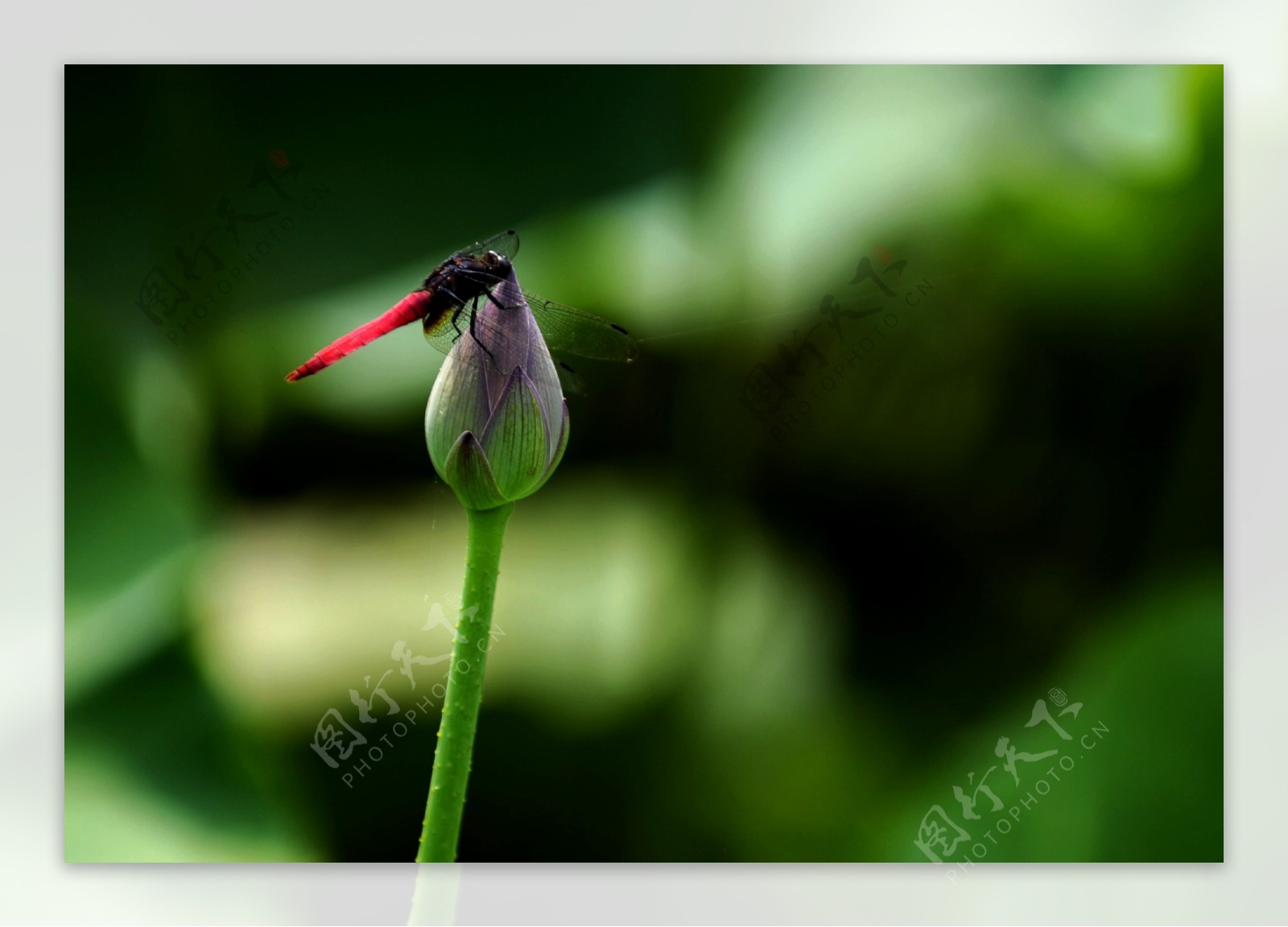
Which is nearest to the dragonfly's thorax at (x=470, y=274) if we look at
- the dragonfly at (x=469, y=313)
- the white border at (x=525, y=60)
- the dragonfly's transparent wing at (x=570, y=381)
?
the dragonfly at (x=469, y=313)

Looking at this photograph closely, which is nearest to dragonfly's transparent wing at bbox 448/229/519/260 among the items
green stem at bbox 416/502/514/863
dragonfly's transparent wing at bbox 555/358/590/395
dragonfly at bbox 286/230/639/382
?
dragonfly at bbox 286/230/639/382

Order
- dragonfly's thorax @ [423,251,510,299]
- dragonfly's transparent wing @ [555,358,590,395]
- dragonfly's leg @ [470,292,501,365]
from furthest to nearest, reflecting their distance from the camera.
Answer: dragonfly's transparent wing @ [555,358,590,395] < dragonfly's thorax @ [423,251,510,299] < dragonfly's leg @ [470,292,501,365]

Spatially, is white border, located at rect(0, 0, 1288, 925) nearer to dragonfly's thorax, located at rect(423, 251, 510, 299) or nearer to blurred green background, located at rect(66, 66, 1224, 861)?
blurred green background, located at rect(66, 66, 1224, 861)

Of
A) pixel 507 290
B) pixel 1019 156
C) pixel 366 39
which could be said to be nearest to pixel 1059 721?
pixel 1019 156

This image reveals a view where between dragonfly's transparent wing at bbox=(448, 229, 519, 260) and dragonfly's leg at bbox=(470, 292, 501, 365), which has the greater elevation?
dragonfly's transparent wing at bbox=(448, 229, 519, 260)

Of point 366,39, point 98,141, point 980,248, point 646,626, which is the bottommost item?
point 646,626

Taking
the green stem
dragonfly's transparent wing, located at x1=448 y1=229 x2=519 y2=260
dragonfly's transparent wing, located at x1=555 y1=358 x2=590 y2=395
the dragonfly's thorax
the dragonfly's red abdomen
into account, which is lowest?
the green stem

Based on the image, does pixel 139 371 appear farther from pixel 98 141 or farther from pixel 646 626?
pixel 646 626

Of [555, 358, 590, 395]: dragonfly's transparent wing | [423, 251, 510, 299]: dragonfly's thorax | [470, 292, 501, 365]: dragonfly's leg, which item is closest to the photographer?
[470, 292, 501, 365]: dragonfly's leg
